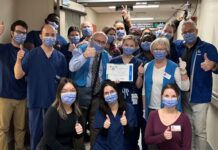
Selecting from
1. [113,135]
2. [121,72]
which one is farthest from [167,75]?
[113,135]

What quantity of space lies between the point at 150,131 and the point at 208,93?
87cm

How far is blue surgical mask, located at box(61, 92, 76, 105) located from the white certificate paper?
57 centimetres

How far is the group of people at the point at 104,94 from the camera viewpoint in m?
2.50

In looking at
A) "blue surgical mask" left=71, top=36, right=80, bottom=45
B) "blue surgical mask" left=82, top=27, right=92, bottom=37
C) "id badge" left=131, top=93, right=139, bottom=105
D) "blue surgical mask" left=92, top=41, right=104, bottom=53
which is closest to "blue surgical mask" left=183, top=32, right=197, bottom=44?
"id badge" left=131, top=93, right=139, bottom=105

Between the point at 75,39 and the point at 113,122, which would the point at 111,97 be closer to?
the point at 113,122

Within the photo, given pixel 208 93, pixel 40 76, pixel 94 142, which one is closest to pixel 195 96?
pixel 208 93

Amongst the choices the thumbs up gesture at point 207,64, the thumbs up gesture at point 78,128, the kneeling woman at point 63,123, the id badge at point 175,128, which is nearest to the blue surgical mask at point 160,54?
the thumbs up gesture at point 207,64

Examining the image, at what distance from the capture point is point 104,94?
2686mm

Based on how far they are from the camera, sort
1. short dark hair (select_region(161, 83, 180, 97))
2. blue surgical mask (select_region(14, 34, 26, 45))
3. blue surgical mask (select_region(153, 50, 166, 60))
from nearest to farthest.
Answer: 1. short dark hair (select_region(161, 83, 180, 97))
2. blue surgical mask (select_region(153, 50, 166, 60))
3. blue surgical mask (select_region(14, 34, 26, 45))

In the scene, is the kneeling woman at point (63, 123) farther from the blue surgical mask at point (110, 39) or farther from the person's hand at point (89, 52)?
the blue surgical mask at point (110, 39)

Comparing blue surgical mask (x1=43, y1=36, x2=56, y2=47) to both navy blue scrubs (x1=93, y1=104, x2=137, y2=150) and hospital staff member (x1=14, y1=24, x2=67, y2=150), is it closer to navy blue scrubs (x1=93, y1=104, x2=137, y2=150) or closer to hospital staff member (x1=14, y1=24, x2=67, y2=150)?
hospital staff member (x1=14, y1=24, x2=67, y2=150)

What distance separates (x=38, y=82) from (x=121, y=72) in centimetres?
87

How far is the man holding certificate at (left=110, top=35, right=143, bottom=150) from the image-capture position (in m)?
2.97

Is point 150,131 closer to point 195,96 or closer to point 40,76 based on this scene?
point 195,96
